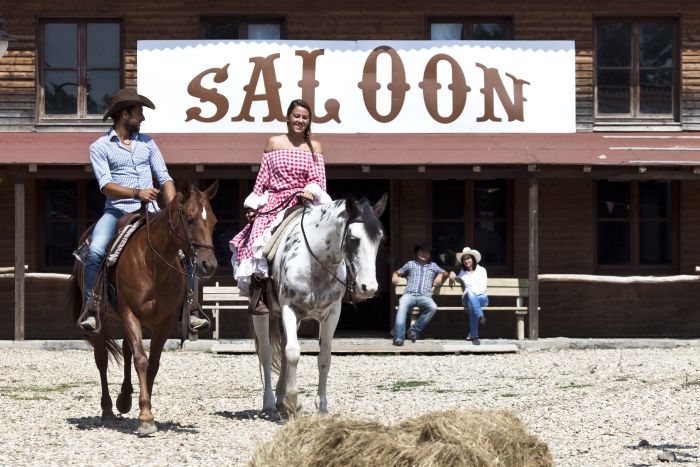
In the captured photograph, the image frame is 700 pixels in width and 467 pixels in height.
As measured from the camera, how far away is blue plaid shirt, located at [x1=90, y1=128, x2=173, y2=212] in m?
9.75

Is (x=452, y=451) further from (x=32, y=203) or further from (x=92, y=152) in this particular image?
(x=32, y=203)

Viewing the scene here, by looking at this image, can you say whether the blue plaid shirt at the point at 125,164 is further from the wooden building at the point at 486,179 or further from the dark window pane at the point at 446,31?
the dark window pane at the point at 446,31

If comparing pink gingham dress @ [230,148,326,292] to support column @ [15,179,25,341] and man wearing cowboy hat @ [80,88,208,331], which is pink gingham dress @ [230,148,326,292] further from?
support column @ [15,179,25,341]

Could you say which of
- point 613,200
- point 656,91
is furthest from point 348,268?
point 656,91

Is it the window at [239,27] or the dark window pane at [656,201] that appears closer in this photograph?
the window at [239,27]

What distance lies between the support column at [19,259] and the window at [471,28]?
6223 millimetres

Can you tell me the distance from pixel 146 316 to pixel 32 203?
10827 millimetres

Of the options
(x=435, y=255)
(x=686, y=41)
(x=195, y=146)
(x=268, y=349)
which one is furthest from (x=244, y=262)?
(x=686, y=41)

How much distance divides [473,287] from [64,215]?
19.8ft

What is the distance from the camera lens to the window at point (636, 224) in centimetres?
1991

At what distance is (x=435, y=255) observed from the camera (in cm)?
1978

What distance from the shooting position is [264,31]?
65.3 feet

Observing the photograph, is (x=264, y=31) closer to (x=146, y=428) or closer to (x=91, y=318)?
(x=91, y=318)

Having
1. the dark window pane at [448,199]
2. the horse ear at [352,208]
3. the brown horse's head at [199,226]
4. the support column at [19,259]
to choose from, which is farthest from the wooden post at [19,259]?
the horse ear at [352,208]
